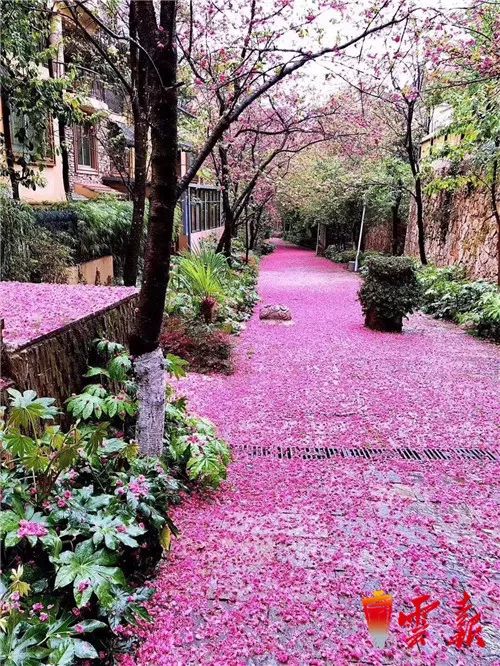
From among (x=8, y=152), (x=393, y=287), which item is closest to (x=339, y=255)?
(x=393, y=287)

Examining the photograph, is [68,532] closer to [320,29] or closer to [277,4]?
[320,29]

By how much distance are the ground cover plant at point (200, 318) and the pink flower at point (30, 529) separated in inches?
182

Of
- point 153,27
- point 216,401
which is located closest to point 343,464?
point 216,401

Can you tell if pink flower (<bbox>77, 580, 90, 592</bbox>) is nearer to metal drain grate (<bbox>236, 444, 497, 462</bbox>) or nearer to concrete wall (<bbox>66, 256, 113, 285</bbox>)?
metal drain grate (<bbox>236, 444, 497, 462</bbox>)

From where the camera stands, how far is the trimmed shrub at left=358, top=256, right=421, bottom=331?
9.12 meters

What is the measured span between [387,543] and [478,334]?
7.27 m

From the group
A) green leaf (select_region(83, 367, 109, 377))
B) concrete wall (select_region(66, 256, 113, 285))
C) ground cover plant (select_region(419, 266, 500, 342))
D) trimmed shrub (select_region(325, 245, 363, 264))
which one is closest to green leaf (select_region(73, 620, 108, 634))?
green leaf (select_region(83, 367, 109, 377))

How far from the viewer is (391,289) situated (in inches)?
363

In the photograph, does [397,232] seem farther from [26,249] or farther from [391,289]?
[26,249]

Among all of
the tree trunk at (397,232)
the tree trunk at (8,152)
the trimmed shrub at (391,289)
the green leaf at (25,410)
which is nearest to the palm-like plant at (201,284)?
the tree trunk at (8,152)

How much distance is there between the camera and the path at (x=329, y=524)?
2.06 meters

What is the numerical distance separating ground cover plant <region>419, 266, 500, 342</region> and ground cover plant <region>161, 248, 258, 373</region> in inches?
173

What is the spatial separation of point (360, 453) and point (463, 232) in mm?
10375

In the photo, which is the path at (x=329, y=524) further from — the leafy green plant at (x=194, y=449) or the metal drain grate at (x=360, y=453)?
Answer: the leafy green plant at (x=194, y=449)
